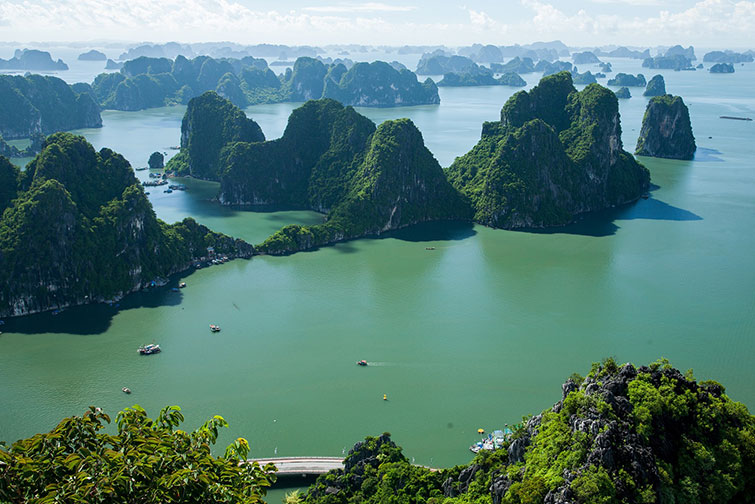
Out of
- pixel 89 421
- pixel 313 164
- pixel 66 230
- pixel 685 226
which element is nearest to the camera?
pixel 89 421

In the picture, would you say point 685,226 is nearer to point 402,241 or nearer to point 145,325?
point 402,241

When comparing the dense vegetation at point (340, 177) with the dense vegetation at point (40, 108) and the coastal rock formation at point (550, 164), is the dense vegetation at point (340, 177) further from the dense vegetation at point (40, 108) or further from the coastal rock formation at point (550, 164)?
the dense vegetation at point (40, 108)

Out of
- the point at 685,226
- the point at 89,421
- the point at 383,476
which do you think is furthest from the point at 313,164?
the point at 89,421

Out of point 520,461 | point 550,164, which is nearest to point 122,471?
point 520,461

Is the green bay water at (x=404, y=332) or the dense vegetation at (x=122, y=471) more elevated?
the dense vegetation at (x=122, y=471)

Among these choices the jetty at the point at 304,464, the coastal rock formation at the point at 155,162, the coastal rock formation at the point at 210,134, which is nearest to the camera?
the jetty at the point at 304,464

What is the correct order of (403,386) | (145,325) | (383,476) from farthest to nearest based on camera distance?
(145,325), (403,386), (383,476)

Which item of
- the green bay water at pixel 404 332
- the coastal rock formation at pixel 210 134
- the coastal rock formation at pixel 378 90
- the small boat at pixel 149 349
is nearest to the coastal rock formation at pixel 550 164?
the green bay water at pixel 404 332
